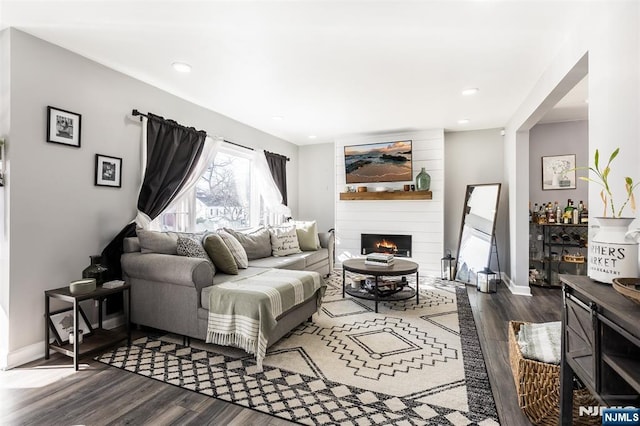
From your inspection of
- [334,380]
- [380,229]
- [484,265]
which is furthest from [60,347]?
[484,265]

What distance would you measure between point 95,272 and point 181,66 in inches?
75.5

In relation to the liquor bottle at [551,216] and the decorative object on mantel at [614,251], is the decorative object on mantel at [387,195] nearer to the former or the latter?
the liquor bottle at [551,216]

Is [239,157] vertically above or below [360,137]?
below

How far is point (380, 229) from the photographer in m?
5.63

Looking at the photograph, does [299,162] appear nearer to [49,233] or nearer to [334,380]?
[49,233]

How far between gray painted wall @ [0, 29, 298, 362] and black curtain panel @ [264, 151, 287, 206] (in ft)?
7.87

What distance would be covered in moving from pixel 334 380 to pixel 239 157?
369 centimetres

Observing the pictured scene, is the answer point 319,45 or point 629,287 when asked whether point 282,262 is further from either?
point 629,287

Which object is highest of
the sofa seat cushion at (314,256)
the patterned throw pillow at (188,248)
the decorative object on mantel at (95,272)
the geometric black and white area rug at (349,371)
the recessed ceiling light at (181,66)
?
the recessed ceiling light at (181,66)

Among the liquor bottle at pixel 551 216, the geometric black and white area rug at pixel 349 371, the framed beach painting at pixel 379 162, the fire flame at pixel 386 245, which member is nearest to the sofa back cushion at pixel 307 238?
the fire flame at pixel 386 245

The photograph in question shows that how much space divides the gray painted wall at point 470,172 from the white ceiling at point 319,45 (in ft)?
4.62

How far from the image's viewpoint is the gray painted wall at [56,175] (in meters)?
2.33

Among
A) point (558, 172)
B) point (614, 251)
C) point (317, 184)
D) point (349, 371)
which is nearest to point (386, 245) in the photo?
point (317, 184)

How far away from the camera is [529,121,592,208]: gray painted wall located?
4.70 m
